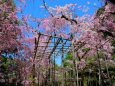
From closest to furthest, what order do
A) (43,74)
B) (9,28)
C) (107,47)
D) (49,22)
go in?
(9,28)
(49,22)
(107,47)
(43,74)

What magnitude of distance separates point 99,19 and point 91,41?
1.63 metres

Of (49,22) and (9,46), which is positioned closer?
(9,46)

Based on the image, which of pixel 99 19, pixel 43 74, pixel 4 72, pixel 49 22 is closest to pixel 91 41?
pixel 99 19

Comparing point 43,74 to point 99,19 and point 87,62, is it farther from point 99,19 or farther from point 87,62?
point 99,19

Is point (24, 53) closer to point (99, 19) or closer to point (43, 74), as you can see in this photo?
point (99, 19)

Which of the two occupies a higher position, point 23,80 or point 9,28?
point 9,28

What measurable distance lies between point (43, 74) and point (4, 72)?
25.7 feet

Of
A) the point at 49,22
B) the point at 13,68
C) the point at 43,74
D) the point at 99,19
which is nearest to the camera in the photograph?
the point at 99,19

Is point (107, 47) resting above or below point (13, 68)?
above

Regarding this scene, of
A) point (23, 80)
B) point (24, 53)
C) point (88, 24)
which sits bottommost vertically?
point (23, 80)

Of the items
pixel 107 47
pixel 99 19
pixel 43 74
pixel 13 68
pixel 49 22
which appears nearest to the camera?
pixel 99 19

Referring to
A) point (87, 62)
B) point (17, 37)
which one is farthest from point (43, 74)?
point (17, 37)

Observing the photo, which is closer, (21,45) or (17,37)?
(17,37)

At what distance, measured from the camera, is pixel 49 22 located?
2395 centimetres
